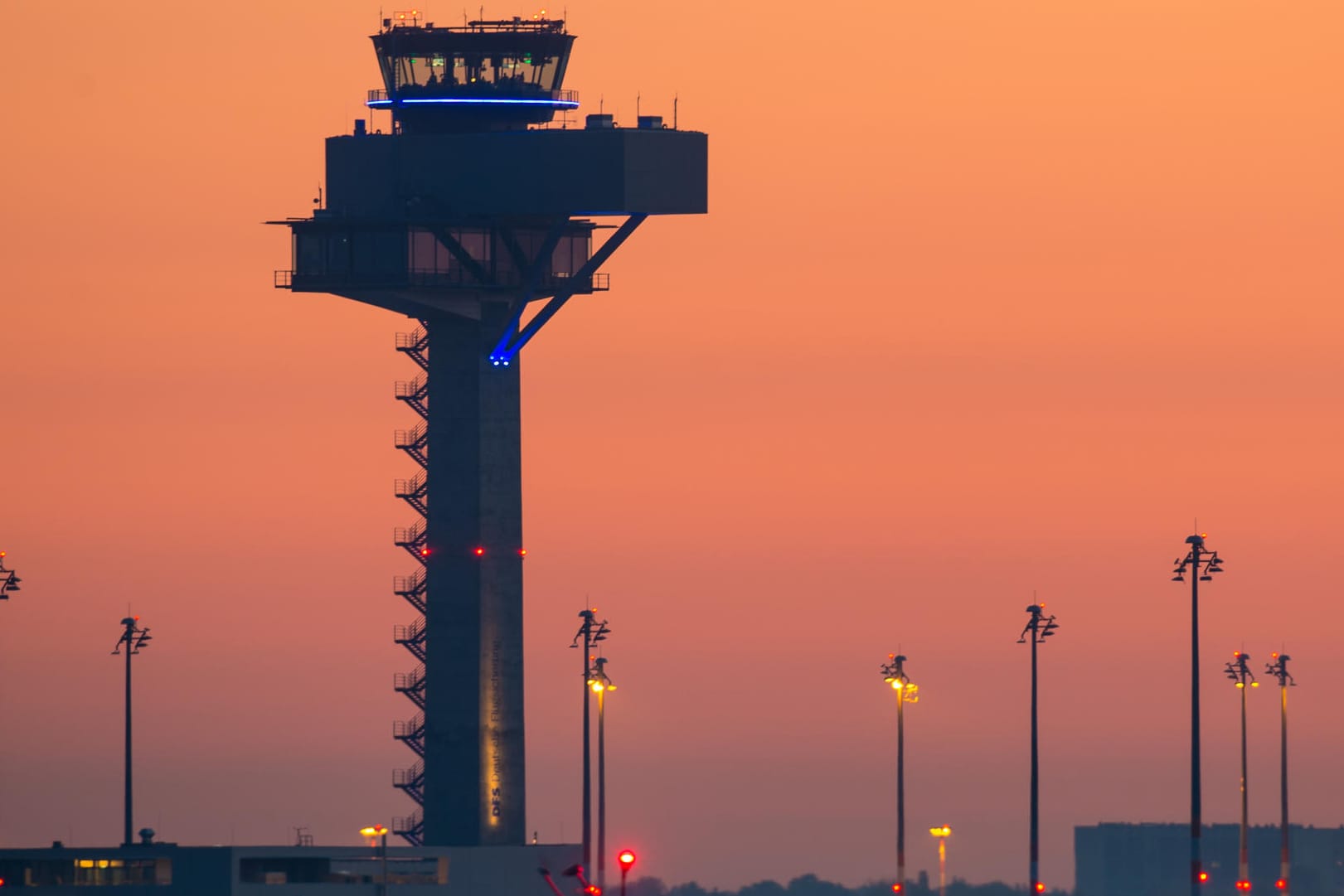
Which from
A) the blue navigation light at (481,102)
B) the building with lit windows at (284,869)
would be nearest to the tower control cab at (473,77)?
the blue navigation light at (481,102)

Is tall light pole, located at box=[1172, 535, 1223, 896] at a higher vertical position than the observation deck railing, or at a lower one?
lower

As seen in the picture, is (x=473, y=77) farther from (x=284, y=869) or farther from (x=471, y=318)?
(x=284, y=869)

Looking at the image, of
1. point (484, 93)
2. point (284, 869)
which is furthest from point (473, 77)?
point (284, 869)

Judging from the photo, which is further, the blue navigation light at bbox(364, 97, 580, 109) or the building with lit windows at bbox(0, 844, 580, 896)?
the blue navigation light at bbox(364, 97, 580, 109)

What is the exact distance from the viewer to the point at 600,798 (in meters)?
138

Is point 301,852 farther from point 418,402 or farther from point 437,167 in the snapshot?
point 437,167

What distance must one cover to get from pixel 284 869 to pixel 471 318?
93.1ft

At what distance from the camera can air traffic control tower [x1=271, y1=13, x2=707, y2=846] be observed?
15475 centimetres

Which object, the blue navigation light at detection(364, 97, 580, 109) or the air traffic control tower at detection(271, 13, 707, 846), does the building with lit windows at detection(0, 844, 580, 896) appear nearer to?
the air traffic control tower at detection(271, 13, 707, 846)

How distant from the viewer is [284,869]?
150 metres

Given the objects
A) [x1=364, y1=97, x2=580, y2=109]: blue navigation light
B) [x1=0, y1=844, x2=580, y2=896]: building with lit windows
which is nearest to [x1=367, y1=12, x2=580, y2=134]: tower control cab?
[x1=364, y1=97, x2=580, y2=109]: blue navigation light

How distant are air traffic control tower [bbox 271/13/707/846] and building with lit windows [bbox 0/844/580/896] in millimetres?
2565

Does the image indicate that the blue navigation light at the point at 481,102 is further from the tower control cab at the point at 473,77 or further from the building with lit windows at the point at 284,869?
the building with lit windows at the point at 284,869

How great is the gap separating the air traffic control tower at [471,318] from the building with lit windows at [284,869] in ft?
8.42
